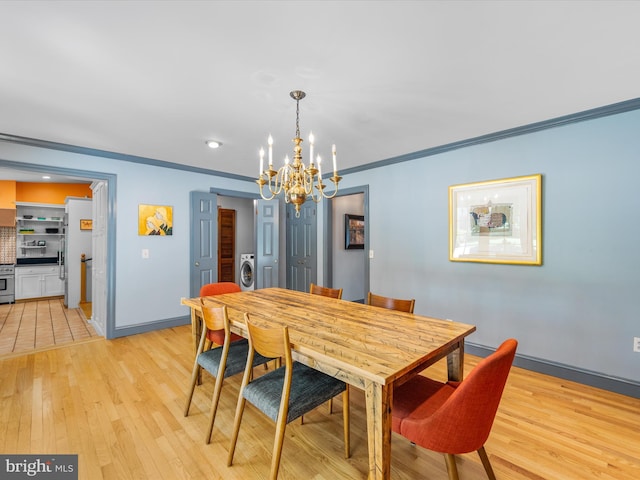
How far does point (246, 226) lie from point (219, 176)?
7.90ft

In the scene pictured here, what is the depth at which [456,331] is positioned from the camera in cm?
167

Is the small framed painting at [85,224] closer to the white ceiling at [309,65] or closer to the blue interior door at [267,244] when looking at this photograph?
the white ceiling at [309,65]

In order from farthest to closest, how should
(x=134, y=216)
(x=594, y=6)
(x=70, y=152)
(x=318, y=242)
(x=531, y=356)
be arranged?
(x=318, y=242) < (x=134, y=216) < (x=70, y=152) < (x=531, y=356) < (x=594, y=6)

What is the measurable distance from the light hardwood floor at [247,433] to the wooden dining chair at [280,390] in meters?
0.22

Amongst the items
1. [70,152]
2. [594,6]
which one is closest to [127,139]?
[70,152]

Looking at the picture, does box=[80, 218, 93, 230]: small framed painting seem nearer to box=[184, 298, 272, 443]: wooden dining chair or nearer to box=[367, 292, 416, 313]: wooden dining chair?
box=[184, 298, 272, 443]: wooden dining chair

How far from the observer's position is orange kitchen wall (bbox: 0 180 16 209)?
5.29 m

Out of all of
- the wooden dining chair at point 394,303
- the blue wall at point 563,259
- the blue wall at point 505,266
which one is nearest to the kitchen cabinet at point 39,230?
the blue wall at point 505,266

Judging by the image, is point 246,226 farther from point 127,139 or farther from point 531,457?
point 531,457

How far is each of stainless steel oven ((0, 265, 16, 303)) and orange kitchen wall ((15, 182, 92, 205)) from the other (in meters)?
1.32

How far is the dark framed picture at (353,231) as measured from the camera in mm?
5289

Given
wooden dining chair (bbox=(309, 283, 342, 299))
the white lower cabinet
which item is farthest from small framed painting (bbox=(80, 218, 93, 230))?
wooden dining chair (bbox=(309, 283, 342, 299))

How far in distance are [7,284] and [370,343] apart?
23.8 feet

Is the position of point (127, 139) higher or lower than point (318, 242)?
higher
